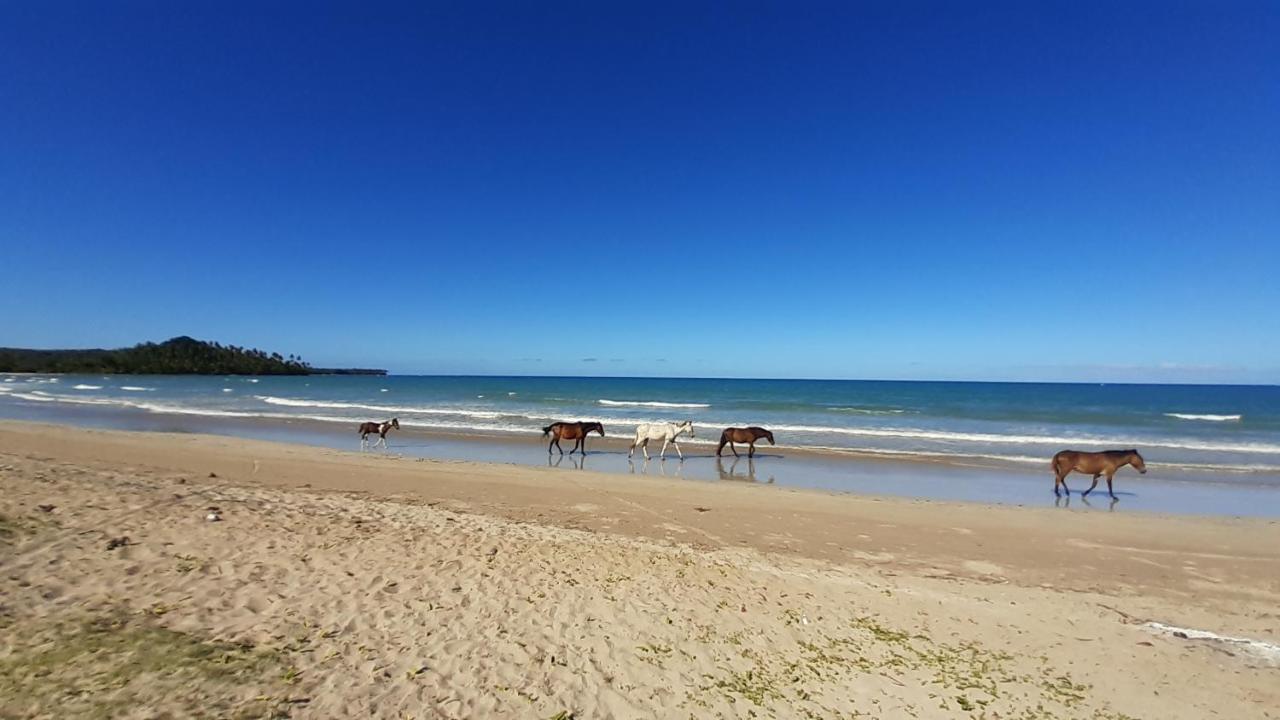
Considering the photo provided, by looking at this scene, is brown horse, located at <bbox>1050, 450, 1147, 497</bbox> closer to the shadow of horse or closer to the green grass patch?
the shadow of horse

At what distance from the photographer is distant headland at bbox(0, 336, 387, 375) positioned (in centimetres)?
12362

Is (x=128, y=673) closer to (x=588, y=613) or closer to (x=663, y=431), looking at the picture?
(x=588, y=613)

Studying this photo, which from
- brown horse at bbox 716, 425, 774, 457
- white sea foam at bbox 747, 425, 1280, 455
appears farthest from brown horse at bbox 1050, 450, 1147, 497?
white sea foam at bbox 747, 425, 1280, 455

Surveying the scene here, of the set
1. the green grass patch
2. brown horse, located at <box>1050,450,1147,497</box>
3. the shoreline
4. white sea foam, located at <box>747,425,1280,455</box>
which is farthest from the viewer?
white sea foam, located at <box>747,425,1280,455</box>

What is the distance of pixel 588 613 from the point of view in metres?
6.07

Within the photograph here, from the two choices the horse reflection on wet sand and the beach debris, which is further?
the horse reflection on wet sand

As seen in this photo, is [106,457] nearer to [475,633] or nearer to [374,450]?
[374,450]

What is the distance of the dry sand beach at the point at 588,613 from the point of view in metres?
4.43

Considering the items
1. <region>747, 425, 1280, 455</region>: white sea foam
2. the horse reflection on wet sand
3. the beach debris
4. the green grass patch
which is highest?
the green grass patch

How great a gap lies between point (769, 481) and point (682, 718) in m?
12.5

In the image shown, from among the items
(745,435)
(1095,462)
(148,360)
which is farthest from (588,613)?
(148,360)

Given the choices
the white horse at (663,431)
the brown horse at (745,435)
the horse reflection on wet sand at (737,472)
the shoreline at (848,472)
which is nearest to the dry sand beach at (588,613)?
the shoreline at (848,472)

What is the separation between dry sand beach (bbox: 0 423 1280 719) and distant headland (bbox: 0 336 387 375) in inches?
5978

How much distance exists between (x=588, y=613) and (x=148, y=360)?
165819 millimetres
